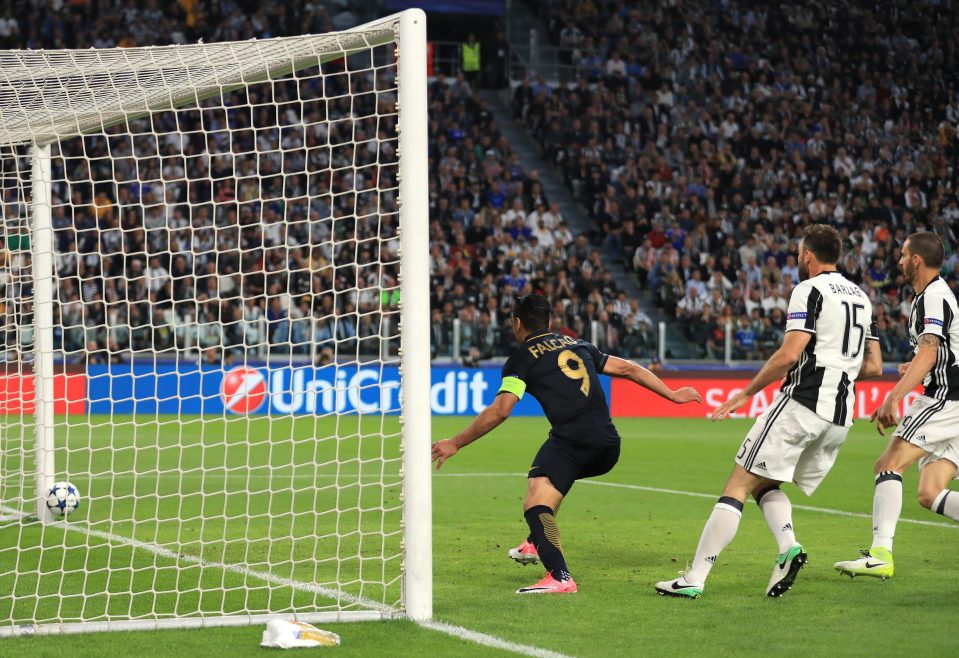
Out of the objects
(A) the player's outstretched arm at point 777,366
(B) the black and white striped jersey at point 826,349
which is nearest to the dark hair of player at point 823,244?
A: (B) the black and white striped jersey at point 826,349

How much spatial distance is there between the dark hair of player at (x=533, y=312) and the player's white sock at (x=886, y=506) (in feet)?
7.17

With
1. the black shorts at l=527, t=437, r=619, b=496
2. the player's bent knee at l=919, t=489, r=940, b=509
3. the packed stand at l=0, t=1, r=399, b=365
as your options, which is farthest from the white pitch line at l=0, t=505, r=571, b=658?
the packed stand at l=0, t=1, r=399, b=365

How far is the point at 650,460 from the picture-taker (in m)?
15.9

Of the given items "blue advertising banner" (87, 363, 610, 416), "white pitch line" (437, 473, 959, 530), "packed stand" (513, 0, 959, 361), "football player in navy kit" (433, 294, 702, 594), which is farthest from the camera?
"packed stand" (513, 0, 959, 361)

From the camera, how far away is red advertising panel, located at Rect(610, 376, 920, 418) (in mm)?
22938

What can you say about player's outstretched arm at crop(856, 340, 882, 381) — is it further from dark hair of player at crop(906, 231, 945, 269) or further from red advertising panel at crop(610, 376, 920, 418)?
red advertising panel at crop(610, 376, 920, 418)

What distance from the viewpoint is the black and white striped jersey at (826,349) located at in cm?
682

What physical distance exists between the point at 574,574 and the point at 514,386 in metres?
1.39

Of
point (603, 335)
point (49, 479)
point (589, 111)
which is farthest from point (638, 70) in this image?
point (49, 479)

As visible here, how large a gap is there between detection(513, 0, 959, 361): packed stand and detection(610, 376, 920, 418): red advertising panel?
0.65 metres

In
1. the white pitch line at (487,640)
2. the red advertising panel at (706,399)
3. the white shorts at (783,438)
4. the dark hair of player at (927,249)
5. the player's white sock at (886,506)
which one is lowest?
the red advertising panel at (706,399)

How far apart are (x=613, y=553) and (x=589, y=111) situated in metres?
22.6

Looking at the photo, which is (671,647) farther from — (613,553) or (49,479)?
(49,479)

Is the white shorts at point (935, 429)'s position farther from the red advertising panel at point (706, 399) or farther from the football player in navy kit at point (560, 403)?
the red advertising panel at point (706, 399)
